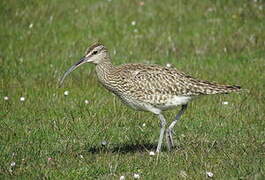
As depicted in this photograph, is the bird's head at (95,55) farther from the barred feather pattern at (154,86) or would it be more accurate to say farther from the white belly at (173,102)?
the white belly at (173,102)

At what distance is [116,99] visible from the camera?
11.1 meters

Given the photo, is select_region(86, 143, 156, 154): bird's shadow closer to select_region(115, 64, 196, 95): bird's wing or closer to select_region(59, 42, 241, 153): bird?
select_region(59, 42, 241, 153): bird

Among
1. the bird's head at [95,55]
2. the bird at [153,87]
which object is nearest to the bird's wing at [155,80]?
the bird at [153,87]

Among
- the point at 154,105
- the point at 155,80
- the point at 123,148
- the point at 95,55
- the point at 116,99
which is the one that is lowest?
the point at 123,148

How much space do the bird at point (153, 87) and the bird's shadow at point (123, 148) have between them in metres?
0.39

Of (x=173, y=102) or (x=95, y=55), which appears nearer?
(x=173, y=102)

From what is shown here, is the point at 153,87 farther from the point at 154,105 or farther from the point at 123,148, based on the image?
the point at 123,148

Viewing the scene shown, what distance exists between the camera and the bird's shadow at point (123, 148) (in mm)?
8824

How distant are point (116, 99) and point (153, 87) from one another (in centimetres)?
245

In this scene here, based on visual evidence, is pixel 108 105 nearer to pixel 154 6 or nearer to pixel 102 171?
pixel 102 171

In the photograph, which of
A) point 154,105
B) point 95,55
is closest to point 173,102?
point 154,105

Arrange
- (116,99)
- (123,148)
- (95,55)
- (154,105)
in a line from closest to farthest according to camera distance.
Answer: (154,105)
(95,55)
(123,148)
(116,99)

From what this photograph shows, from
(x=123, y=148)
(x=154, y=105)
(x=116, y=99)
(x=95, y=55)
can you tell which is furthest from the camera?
(x=116, y=99)

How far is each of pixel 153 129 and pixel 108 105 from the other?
1.20m
